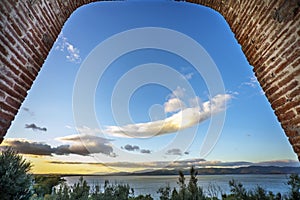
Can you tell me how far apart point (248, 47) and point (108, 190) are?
6.89 metres

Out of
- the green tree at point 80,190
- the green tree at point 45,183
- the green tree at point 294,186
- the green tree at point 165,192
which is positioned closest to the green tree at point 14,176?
the green tree at point 80,190

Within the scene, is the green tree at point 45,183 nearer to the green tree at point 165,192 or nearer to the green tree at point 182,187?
the green tree at point 165,192

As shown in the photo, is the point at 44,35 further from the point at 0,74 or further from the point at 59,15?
the point at 0,74

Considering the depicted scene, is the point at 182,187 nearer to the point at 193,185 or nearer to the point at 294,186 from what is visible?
the point at 193,185

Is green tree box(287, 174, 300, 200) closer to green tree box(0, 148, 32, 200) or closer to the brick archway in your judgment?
the brick archway

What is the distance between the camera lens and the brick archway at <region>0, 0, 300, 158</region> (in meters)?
1.89

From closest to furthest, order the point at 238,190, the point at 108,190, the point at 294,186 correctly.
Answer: the point at 294,186 < the point at 238,190 < the point at 108,190

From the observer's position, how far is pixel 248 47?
105 inches

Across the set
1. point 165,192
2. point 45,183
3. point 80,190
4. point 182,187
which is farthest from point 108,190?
point 182,187

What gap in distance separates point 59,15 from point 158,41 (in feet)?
9.75

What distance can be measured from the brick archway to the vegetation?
3.13m

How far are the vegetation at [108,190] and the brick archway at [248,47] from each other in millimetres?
3134

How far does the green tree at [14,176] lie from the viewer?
13.6 feet

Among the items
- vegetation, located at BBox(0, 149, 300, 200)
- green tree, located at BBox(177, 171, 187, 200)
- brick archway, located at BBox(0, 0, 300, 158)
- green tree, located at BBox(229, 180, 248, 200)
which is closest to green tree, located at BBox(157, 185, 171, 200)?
vegetation, located at BBox(0, 149, 300, 200)
